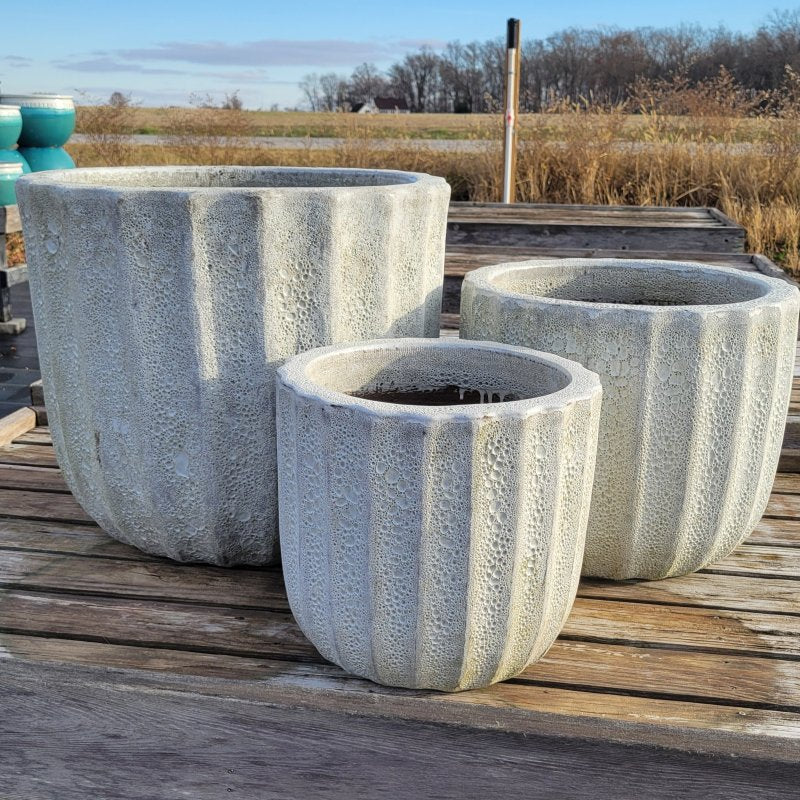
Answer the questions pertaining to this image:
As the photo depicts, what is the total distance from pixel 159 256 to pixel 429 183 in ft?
1.63

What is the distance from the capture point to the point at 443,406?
4.04 ft

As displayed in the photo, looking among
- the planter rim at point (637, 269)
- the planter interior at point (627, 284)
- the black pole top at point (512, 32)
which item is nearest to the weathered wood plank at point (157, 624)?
the planter rim at point (637, 269)

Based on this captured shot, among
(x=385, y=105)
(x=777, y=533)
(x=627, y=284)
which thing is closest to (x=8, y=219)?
(x=627, y=284)

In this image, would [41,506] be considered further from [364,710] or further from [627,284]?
[627,284]

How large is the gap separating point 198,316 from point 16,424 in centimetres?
121

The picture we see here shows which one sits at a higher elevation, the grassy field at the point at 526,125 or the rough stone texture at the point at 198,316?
the grassy field at the point at 526,125

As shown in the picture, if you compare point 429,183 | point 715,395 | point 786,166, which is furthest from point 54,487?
point 786,166

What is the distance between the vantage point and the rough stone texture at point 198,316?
145 cm

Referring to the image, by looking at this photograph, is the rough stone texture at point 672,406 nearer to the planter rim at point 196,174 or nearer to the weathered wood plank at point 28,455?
the planter rim at point 196,174

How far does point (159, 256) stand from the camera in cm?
145

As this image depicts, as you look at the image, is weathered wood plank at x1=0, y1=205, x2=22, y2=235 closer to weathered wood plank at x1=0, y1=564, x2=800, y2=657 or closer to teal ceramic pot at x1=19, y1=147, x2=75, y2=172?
teal ceramic pot at x1=19, y1=147, x2=75, y2=172

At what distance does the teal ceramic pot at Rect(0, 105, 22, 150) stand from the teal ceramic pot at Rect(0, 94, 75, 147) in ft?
1.84

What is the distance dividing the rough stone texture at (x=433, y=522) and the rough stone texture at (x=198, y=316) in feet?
0.65

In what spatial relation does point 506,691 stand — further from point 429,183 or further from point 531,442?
point 429,183
